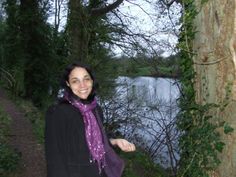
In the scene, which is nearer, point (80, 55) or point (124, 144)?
point (124, 144)

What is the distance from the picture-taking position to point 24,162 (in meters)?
9.12

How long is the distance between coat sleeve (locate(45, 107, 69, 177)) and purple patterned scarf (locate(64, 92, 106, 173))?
19cm

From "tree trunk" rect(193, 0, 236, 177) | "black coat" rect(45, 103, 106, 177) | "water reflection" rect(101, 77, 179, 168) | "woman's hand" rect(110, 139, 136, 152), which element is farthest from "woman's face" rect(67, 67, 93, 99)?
"water reflection" rect(101, 77, 179, 168)

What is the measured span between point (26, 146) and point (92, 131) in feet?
25.5

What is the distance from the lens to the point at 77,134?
3168mm

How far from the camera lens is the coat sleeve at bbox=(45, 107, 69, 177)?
10.0ft

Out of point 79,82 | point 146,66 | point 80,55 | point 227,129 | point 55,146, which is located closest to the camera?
point 55,146

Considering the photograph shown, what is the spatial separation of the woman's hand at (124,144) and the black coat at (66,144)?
0.34m

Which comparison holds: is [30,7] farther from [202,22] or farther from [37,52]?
[202,22]

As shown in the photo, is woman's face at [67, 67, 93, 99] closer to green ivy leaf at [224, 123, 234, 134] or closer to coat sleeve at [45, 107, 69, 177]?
coat sleeve at [45, 107, 69, 177]

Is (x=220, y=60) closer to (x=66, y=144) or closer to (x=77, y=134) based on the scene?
(x=77, y=134)

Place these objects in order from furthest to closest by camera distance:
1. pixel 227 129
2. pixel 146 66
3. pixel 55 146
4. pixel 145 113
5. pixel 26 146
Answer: pixel 146 66 → pixel 145 113 → pixel 26 146 → pixel 227 129 → pixel 55 146

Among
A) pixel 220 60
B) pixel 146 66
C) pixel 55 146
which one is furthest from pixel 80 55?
pixel 55 146

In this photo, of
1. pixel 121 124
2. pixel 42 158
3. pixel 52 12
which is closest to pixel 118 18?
pixel 121 124
